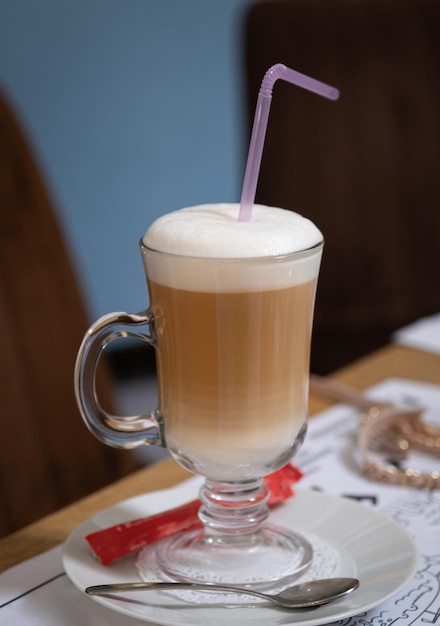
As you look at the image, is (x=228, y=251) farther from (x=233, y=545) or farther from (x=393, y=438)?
(x=393, y=438)

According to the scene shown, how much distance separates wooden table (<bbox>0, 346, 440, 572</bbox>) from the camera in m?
0.65

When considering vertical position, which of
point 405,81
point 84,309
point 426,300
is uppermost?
point 405,81

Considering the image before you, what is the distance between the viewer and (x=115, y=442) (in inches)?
24.0

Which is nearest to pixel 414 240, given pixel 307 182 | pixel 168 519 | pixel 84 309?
pixel 307 182

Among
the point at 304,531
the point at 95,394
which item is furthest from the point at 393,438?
the point at 95,394

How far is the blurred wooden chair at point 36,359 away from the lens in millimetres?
1043

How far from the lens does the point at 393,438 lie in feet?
2.74

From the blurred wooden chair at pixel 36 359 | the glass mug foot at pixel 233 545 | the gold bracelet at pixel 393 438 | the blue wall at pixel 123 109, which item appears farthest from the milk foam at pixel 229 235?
the blue wall at pixel 123 109

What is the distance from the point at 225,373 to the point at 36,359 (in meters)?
0.57

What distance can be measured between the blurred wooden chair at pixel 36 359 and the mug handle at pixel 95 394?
17.8 inches

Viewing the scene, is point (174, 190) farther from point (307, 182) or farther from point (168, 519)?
point (168, 519)

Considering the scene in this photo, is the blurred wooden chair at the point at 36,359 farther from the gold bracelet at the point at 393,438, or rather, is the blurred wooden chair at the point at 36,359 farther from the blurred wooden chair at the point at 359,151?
the blurred wooden chair at the point at 359,151

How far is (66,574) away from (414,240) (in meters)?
1.30

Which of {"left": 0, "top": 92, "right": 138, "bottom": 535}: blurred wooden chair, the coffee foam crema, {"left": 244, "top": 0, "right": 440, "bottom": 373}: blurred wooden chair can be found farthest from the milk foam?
{"left": 244, "top": 0, "right": 440, "bottom": 373}: blurred wooden chair
